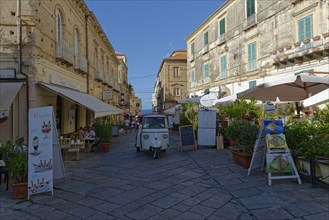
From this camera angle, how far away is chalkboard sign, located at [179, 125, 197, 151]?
10.4 metres

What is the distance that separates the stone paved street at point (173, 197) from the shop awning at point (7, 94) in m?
1.99

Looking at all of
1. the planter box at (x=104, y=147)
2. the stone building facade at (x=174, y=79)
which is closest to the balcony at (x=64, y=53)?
the planter box at (x=104, y=147)

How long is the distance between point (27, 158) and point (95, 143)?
6125 mm

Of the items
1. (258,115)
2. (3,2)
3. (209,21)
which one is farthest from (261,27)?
(3,2)

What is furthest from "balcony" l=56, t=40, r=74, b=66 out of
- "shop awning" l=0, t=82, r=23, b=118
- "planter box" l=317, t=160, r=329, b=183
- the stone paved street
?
"planter box" l=317, t=160, r=329, b=183

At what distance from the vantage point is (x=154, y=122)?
9.59 m

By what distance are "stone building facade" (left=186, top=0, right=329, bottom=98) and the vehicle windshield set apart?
909 cm

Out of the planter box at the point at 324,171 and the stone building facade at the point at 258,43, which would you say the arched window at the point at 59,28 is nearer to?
the planter box at the point at 324,171

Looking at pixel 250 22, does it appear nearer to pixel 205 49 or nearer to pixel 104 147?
pixel 205 49

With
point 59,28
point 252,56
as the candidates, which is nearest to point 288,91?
point 59,28

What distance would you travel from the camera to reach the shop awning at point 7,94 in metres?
6.73

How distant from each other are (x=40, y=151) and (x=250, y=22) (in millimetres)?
19333

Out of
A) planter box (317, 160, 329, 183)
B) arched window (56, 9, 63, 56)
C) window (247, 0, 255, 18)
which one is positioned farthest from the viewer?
window (247, 0, 255, 18)

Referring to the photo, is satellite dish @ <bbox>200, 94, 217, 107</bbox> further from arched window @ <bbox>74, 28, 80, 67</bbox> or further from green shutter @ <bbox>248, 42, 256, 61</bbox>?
green shutter @ <bbox>248, 42, 256, 61</bbox>
